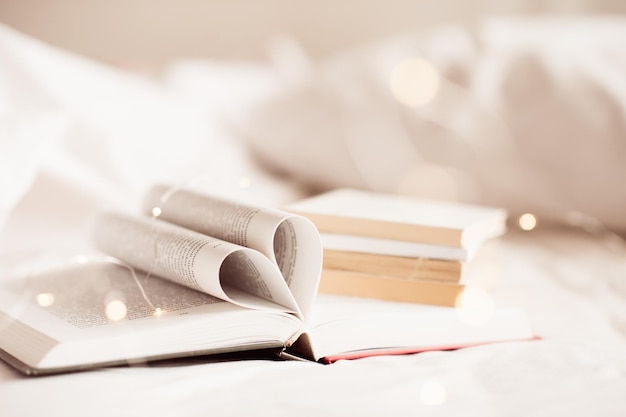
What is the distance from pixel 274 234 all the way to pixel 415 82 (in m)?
0.64

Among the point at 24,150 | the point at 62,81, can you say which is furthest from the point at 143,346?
the point at 62,81

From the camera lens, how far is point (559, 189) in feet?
3.61

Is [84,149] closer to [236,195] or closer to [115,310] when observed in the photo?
[236,195]

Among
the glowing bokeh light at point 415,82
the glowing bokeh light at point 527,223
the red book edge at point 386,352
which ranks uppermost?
the glowing bokeh light at point 415,82

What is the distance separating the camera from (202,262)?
0.61 m

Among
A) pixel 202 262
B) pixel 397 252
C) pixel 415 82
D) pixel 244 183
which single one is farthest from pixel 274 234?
pixel 415 82

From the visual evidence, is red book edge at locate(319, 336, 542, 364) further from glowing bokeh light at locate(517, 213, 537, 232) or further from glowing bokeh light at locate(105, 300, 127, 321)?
glowing bokeh light at locate(517, 213, 537, 232)

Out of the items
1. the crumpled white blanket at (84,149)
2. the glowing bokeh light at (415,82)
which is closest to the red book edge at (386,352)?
the crumpled white blanket at (84,149)

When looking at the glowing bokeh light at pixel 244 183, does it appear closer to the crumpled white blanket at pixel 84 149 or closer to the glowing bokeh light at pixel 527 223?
the crumpled white blanket at pixel 84 149

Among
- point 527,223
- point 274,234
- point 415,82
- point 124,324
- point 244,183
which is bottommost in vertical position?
point 124,324

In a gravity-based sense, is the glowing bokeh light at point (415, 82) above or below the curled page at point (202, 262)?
above

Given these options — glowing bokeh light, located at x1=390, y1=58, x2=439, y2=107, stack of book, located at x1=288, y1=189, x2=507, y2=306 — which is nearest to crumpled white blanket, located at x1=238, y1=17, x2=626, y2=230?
glowing bokeh light, located at x1=390, y1=58, x2=439, y2=107

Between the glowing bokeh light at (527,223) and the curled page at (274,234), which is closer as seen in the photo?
the curled page at (274,234)

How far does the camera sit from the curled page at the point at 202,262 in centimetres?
61
